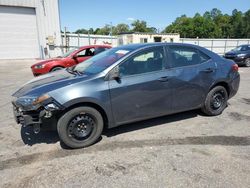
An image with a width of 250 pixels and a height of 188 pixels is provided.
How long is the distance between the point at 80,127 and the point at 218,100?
3112 mm

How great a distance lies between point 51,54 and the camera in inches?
755

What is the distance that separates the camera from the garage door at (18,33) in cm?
1759

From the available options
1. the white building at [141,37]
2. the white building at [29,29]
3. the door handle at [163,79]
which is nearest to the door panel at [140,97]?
the door handle at [163,79]

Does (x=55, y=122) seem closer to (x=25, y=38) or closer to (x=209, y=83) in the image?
(x=209, y=83)

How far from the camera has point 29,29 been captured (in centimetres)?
1847

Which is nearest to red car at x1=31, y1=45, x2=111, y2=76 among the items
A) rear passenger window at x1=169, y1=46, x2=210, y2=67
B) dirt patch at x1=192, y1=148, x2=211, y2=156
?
rear passenger window at x1=169, y1=46, x2=210, y2=67

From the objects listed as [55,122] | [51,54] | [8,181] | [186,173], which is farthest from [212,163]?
[51,54]

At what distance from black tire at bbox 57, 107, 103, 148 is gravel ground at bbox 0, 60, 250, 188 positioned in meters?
0.14

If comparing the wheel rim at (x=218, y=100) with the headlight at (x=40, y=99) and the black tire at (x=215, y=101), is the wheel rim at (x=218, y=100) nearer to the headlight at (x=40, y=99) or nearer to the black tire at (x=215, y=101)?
the black tire at (x=215, y=101)

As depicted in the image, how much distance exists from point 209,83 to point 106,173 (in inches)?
114

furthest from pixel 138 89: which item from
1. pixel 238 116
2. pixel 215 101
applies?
pixel 238 116

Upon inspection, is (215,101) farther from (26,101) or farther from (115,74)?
(26,101)

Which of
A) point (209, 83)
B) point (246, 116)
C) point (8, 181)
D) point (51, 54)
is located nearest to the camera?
point (8, 181)

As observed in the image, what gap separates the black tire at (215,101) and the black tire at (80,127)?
7.95ft
